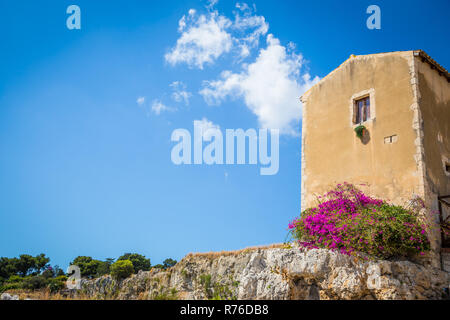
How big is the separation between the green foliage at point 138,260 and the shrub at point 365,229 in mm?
25134

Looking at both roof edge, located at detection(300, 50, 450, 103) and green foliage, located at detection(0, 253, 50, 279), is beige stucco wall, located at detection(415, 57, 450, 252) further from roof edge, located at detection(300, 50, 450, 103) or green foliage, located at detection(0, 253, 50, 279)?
green foliage, located at detection(0, 253, 50, 279)

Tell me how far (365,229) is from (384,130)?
14.0 ft

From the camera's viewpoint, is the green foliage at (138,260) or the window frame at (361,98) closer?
the window frame at (361,98)

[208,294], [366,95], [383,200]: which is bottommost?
[208,294]

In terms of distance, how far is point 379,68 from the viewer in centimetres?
1264

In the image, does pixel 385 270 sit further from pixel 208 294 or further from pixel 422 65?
pixel 422 65

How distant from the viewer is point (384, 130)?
11.9 metres

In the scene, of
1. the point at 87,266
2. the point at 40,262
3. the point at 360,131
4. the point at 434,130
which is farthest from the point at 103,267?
the point at 434,130

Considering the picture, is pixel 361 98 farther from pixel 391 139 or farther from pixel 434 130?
pixel 434 130

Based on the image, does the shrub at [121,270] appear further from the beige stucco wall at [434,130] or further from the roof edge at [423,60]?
the beige stucco wall at [434,130]

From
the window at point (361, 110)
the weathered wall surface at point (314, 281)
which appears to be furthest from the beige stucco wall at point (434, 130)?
the weathered wall surface at point (314, 281)

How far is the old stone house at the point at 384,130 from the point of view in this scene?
10992mm
